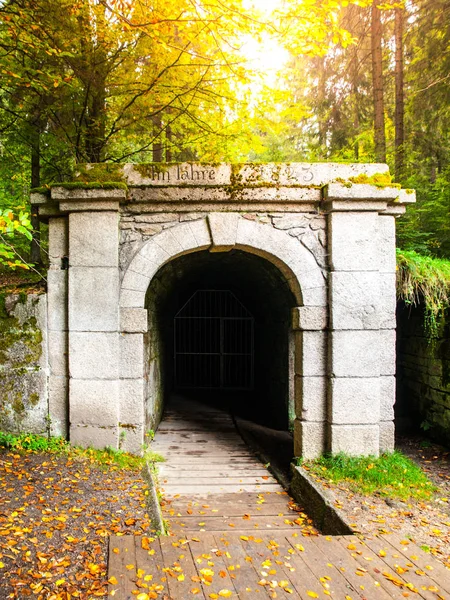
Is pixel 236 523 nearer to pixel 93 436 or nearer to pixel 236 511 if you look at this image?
pixel 236 511

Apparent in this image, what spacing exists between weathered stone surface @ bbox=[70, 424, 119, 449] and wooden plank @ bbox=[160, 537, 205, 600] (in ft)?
5.73

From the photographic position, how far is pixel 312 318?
15.4 ft

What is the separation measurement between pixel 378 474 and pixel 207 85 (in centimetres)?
587

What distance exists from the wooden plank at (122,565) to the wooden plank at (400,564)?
1753 millimetres

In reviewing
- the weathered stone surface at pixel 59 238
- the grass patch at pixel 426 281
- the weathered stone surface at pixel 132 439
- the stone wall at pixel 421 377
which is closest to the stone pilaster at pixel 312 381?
the grass patch at pixel 426 281

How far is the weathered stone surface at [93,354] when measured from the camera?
456 centimetres

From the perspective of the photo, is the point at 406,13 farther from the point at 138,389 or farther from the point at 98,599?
the point at 98,599

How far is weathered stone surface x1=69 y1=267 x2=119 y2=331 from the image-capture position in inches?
180

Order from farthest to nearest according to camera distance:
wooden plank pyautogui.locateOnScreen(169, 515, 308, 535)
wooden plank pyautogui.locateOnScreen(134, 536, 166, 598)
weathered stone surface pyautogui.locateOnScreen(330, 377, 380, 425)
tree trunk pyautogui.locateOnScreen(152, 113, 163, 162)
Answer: tree trunk pyautogui.locateOnScreen(152, 113, 163, 162) → weathered stone surface pyautogui.locateOnScreen(330, 377, 380, 425) → wooden plank pyautogui.locateOnScreen(169, 515, 308, 535) → wooden plank pyautogui.locateOnScreen(134, 536, 166, 598)

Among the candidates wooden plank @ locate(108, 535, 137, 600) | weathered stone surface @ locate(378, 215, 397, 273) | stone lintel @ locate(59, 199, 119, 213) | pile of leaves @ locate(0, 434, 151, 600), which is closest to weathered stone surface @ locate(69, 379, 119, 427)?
pile of leaves @ locate(0, 434, 151, 600)

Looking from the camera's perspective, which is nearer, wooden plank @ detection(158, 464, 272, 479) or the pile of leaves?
the pile of leaves

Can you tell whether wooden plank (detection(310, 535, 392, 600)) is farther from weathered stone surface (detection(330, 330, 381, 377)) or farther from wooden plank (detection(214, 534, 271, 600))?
weathered stone surface (detection(330, 330, 381, 377))

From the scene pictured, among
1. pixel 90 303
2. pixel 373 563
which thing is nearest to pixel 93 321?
pixel 90 303

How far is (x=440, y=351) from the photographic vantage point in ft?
18.2
